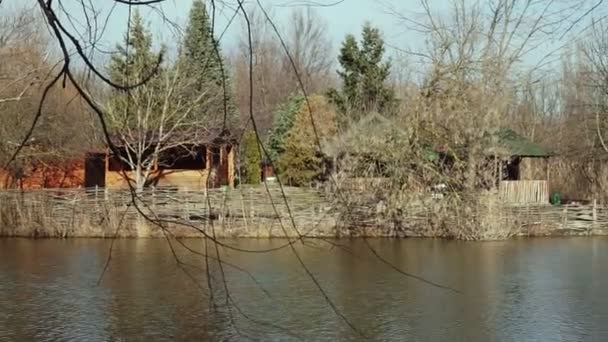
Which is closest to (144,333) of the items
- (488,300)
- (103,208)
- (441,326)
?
(441,326)

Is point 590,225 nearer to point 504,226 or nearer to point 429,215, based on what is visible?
point 504,226

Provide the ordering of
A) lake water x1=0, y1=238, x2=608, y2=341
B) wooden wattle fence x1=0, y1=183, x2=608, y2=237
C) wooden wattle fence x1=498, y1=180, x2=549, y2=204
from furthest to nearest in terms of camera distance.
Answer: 1. wooden wattle fence x1=498, y1=180, x2=549, y2=204
2. wooden wattle fence x1=0, y1=183, x2=608, y2=237
3. lake water x1=0, y1=238, x2=608, y2=341

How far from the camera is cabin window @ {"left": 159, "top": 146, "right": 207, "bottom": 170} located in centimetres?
2414

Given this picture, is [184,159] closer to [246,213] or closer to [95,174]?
[95,174]

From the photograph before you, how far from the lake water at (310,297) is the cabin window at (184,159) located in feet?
27.3

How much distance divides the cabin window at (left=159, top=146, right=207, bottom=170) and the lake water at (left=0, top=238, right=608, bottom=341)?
8.32 metres

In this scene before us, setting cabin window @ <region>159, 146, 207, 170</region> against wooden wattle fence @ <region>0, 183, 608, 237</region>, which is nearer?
wooden wattle fence @ <region>0, 183, 608, 237</region>

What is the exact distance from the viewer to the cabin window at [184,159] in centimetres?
2414

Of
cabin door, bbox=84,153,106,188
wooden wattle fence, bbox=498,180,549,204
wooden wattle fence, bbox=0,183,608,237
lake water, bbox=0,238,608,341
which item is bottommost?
lake water, bbox=0,238,608,341

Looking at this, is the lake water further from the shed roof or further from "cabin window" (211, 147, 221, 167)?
the shed roof

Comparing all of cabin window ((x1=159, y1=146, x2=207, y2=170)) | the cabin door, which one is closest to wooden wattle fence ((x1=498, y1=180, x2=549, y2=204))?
cabin window ((x1=159, y1=146, x2=207, y2=170))

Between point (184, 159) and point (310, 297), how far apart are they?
16656 millimetres

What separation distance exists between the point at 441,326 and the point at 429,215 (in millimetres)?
10632

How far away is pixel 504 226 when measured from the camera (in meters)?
18.9
